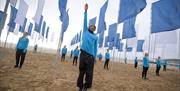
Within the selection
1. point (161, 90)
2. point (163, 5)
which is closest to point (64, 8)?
point (163, 5)

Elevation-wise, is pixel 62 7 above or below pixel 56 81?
above

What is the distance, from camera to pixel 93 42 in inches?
201

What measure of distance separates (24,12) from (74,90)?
13796 mm

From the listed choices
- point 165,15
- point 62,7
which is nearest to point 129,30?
point 165,15

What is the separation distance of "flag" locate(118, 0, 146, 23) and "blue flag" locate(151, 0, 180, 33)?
4.15 ft

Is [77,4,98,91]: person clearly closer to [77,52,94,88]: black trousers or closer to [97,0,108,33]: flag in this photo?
[77,52,94,88]: black trousers

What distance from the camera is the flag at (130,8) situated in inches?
537

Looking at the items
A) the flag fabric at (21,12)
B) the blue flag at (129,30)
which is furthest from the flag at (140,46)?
the flag fabric at (21,12)

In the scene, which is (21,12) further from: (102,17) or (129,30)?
(129,30)

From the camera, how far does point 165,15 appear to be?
13.3 metres

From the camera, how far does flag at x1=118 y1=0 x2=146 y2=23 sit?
1363 centimetres

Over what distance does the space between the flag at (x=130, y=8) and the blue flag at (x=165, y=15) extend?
1264 mm

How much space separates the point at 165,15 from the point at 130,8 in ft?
8.59

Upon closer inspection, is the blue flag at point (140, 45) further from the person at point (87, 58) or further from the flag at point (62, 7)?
the person at point (87, 58)
